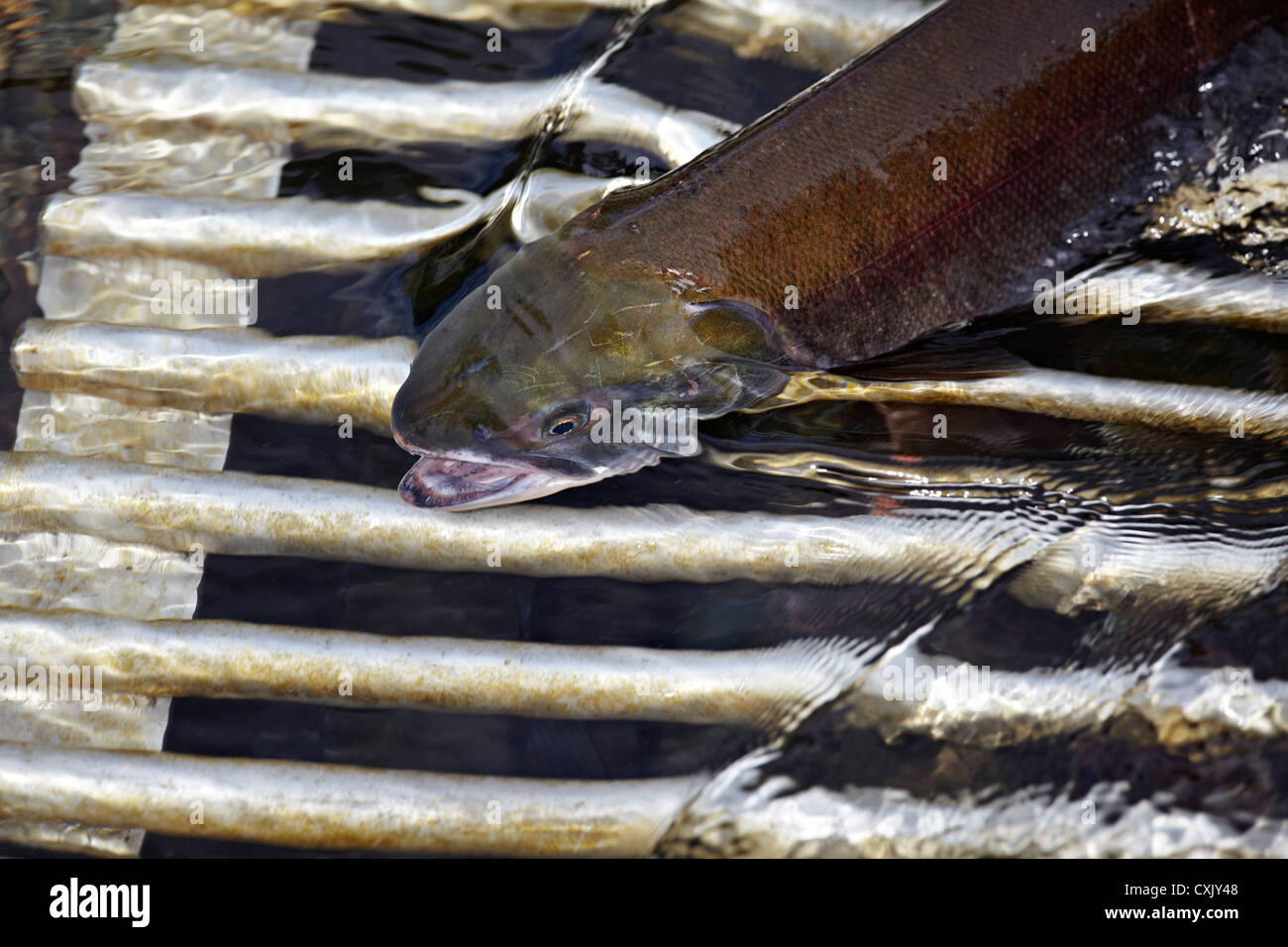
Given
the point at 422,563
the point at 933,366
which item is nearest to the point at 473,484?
the point at 422,563

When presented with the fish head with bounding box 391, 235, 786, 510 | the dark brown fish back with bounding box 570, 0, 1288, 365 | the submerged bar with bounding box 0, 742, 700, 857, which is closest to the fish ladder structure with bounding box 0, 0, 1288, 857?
the submerged bar with bounding box 0, 742, 700, 857

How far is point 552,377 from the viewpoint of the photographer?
7.35ft

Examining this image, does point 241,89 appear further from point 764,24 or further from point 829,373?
point 829,373

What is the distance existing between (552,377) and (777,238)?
26.7 inches

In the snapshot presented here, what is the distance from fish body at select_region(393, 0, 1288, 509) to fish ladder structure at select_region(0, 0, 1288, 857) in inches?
8.3

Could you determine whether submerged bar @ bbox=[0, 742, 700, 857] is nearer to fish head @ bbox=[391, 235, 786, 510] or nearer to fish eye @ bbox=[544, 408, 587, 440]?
fish head @ bbox=[391, 235, 786, 510]

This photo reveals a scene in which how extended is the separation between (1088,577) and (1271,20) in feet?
5.38

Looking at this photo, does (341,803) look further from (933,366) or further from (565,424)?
(933,366)

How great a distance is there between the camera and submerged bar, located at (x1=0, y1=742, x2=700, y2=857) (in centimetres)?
201

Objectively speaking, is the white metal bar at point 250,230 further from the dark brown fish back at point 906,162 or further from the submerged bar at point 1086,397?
the submerged bar at point 1086,397

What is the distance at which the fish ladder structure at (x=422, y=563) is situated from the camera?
6.65 ft

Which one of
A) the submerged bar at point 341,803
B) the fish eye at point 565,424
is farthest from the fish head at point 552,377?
the submerged bar at point 341,803

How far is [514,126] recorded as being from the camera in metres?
2.90
